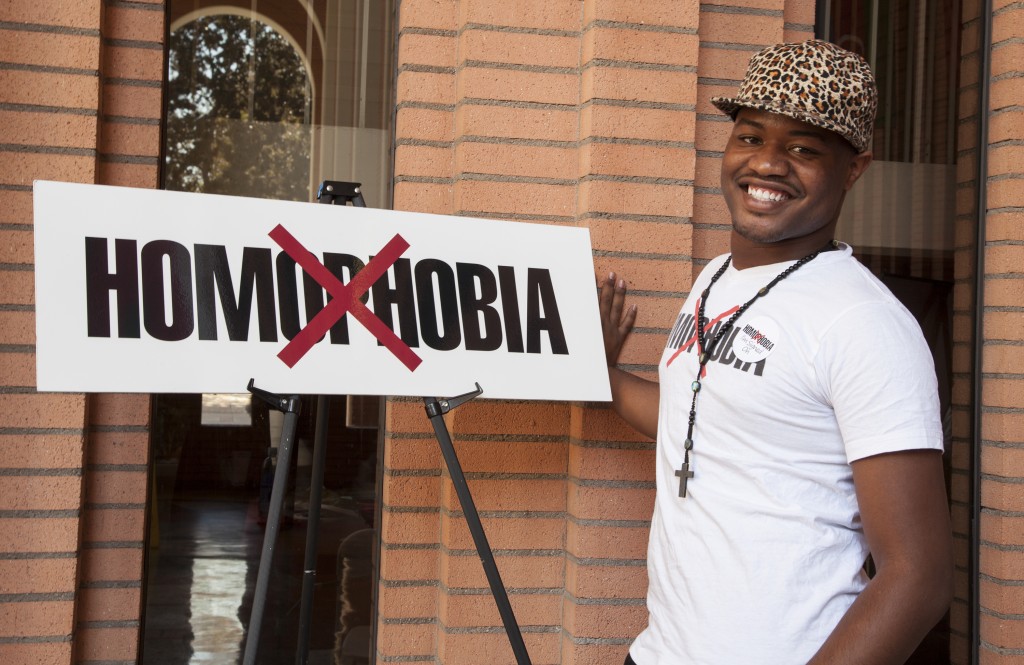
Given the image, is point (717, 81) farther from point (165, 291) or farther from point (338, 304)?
point (165, 291)

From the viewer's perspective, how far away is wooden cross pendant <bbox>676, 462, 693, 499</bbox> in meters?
1.94

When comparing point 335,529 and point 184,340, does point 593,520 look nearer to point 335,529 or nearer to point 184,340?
point 335,529

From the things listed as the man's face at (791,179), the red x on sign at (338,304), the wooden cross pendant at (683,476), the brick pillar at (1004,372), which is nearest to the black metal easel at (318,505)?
the red x on sign at (338,304)

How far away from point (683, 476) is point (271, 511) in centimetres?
82

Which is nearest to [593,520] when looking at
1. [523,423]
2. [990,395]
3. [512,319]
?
[523,423]

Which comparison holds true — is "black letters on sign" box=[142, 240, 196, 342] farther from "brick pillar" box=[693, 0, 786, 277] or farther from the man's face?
"brick pillar" box=[693, 0, 786, 277]

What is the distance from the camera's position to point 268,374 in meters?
2.07

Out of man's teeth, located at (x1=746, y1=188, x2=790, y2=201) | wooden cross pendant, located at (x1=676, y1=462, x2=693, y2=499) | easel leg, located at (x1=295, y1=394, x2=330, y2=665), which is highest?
man's teeth, located at (x1=746, y1=188, x2=790, y2=201)

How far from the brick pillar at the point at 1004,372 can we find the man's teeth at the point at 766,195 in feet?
4.84

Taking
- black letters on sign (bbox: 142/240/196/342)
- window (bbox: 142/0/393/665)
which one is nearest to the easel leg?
window (bbox: 142/0/393/665)

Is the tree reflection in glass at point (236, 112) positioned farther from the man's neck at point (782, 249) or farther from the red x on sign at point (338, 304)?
the man's neck at point (782, 249)

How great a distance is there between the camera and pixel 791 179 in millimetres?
1973

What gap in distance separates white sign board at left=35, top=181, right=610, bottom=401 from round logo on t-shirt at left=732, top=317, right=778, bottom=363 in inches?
20.0

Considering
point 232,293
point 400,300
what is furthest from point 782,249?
point 232,293
